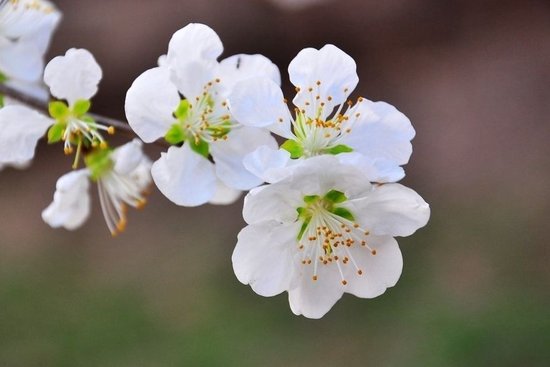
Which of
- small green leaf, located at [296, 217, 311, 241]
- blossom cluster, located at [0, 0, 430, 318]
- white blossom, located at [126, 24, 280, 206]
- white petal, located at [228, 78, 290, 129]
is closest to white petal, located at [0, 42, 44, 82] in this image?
blossom cluster, located at [0, 0, 430, 318]

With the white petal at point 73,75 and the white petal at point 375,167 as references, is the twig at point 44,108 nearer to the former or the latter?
the white petal at point 73,75

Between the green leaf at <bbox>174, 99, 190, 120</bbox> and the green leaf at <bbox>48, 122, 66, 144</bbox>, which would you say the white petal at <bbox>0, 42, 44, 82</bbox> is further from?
the green leaf at <bbox>174, 99, 190, 120</bbox>

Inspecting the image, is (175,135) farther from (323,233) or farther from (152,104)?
(323,233)

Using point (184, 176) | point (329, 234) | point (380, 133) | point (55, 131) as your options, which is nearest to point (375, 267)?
point (329, 234)

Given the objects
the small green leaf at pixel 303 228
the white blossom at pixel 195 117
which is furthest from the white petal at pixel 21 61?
the small green leaf at pixel 303 228

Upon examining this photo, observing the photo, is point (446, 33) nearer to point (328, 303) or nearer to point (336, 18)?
point (336, 18)

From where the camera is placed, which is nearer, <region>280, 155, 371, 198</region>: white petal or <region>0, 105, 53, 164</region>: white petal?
<region>280, 155, 371, 198</region>: white petal

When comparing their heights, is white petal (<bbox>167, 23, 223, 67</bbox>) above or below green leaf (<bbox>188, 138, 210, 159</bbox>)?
A: above
